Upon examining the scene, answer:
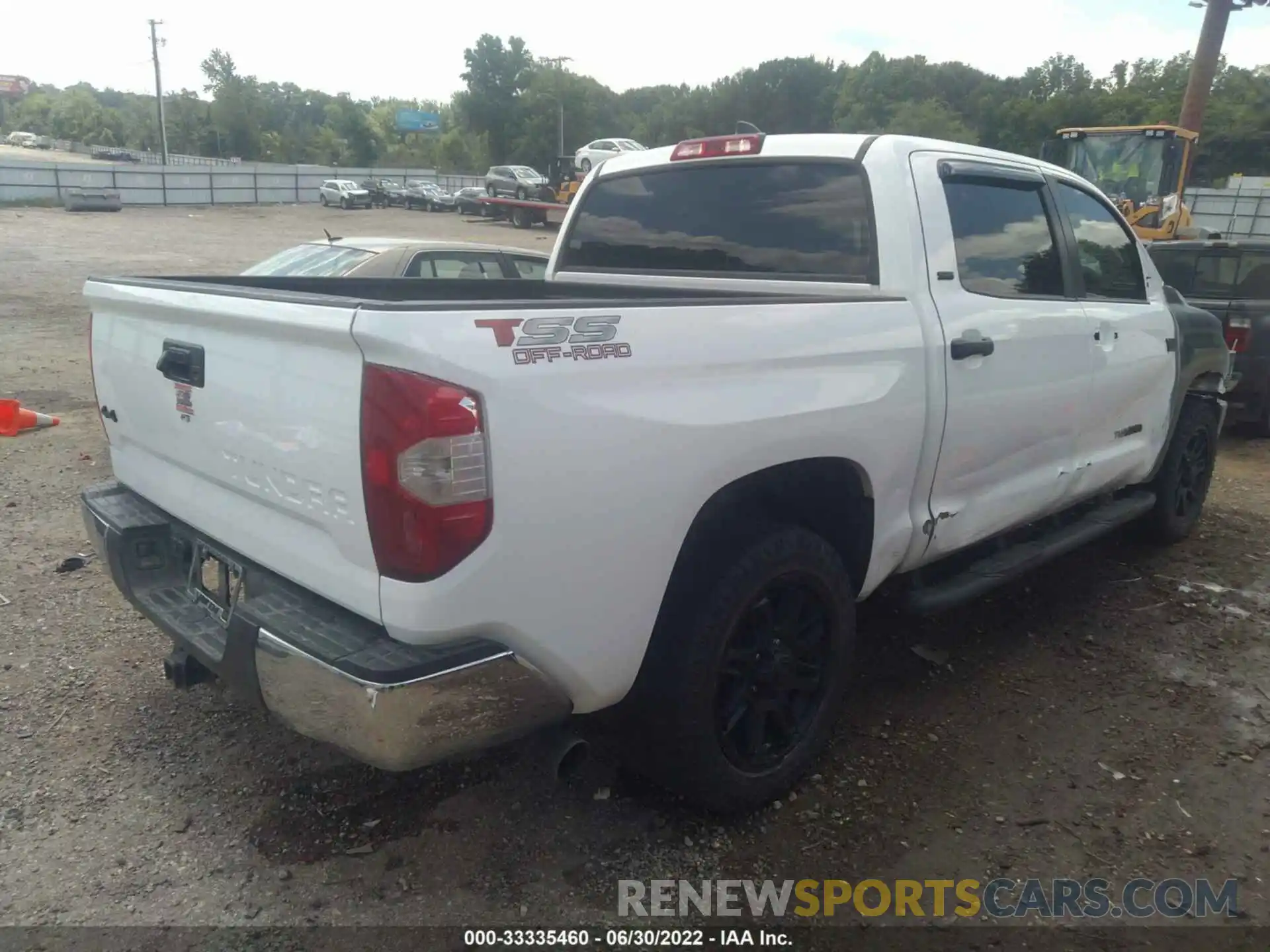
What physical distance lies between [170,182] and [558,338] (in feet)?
144

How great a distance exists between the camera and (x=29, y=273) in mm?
17797

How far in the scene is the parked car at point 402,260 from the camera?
7.40 metres

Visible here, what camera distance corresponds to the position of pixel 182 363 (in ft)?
8.61

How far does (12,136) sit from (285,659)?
5842 inches

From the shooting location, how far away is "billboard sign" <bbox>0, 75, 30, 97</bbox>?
159625 mm

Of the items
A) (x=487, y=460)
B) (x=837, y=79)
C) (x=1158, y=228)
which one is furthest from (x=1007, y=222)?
(x=837, y=79)

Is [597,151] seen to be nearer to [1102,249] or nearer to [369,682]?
[1102,249]

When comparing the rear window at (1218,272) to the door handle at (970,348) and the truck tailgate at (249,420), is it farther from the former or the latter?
the truck tailgate at (249,420)

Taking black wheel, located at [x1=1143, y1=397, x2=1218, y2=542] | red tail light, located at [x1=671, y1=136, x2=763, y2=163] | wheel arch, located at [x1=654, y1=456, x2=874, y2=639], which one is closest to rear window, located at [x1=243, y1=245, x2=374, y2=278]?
red tail light, located at [x1=671, y1=136, x2=763, y2=163]

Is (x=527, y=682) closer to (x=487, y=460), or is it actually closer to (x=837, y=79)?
(x=487, y=460)

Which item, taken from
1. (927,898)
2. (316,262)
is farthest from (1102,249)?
(316,262)

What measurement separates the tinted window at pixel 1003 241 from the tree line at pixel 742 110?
161 ft

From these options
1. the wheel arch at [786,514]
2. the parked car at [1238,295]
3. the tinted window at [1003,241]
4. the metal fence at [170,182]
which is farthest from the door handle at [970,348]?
the metal fence at [170,182]

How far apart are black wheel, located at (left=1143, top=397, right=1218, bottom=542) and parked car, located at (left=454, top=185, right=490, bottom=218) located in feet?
114
